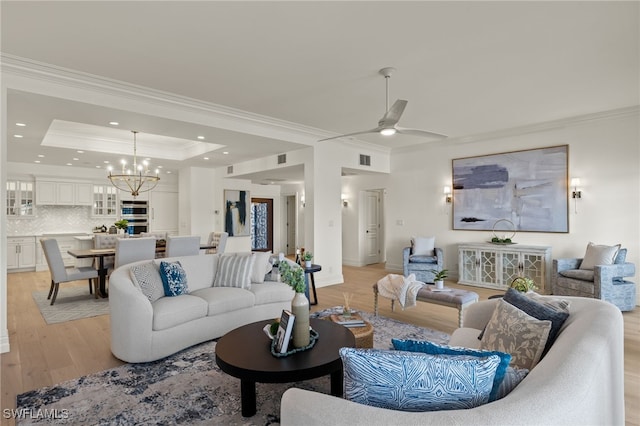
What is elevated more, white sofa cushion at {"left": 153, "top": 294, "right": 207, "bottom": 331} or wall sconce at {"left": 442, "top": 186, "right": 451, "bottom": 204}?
wall sconce at {"left": 442, "top": 186, "right": 451, "bottom": 204}

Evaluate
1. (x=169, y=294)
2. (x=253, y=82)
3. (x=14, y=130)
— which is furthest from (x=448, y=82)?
(x=14, y=130)

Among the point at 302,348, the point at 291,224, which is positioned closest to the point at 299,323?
the point at 302,348

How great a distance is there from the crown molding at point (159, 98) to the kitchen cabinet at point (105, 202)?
19.5ft

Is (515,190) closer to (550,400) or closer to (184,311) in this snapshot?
(184,311)

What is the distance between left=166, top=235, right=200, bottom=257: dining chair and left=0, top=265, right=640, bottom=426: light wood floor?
155cm

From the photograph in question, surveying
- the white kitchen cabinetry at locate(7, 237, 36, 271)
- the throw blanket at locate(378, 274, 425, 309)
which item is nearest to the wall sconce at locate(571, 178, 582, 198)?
the throw blanket at locate(378, 274, 425, 309)

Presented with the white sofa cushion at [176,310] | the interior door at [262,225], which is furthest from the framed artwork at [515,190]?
the interior door at [262,225]

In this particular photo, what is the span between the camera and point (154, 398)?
2.50 m

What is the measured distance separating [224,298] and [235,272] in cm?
49

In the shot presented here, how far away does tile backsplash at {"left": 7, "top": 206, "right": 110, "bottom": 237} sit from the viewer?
8250 mm

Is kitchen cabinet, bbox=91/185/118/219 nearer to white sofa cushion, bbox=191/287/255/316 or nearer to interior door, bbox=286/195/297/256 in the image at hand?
interior door, bbox=286/195/297/256

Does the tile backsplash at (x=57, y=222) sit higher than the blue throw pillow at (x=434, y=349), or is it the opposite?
the tile backsplash at (x=57, y=222)

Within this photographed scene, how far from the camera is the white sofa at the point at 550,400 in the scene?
954 millimetres

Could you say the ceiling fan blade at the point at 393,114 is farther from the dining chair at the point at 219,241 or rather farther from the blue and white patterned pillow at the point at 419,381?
the dining chair at the point at 219,241
